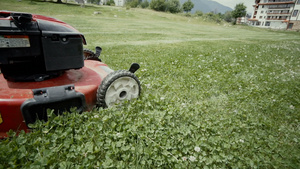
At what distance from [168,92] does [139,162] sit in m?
1.66

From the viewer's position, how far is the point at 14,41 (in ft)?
5.37

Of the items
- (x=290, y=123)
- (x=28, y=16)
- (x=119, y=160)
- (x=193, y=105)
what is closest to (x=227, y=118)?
(x=193, y=105)

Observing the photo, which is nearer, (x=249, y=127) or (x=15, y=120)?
(x=15, y=120)

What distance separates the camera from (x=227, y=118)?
240 cm

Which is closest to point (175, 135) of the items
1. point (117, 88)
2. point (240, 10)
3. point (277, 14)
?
point (117, 88)

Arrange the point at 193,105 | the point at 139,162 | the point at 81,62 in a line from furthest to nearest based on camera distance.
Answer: the point at 193,105, the point at 81,62, the point at 139,162

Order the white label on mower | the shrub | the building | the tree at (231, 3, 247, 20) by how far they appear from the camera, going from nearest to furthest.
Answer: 1. the white label on mower
2. the building
3. the tree at (231, 3, 247, 20)
4. the shrub

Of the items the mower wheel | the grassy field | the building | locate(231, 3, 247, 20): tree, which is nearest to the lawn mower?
the mower wheel

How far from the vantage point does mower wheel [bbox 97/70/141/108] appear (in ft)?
6.93

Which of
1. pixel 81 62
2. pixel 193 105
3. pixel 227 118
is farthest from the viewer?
pixel 193 105

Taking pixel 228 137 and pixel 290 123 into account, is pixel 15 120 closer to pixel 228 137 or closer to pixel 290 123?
pixel 228 137

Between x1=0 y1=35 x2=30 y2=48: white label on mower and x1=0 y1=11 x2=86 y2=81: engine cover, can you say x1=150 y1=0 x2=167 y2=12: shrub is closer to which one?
x1=0 y1=11 x2=86 y2=81: engine cover

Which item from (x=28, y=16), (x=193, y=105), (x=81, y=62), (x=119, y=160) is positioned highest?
(x=28, y=16)

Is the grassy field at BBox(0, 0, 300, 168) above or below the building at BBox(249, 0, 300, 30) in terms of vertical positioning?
below
